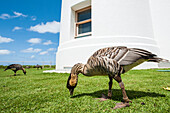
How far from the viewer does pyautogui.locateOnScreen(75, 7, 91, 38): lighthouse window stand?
863 centimetres

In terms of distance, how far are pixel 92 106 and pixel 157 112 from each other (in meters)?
0.94

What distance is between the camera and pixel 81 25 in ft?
29.8

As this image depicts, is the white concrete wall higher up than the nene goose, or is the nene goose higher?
the white concrete wall

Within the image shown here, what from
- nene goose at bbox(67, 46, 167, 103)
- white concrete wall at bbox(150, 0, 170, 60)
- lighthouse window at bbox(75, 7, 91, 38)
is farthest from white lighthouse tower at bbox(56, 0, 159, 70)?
nene goose at bbox(67, 46, 167, 103)

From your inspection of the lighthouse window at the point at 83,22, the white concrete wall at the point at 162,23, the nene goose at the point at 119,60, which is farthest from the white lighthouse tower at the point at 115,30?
the nene goose at the point at 119,60

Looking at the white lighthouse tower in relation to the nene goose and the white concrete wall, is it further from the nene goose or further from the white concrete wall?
the nene goose

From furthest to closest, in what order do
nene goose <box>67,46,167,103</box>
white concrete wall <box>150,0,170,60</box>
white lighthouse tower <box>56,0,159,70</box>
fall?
white concrete wall <box>150,0,170,60</box> < white lighthouse tower <box>56,0,159,70</box> < nene goose <box>67,46,167,103</box>

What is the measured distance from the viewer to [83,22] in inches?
348

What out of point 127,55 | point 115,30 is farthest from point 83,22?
point 127,55

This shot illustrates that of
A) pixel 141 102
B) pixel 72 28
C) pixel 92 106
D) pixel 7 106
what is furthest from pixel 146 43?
pixel 7 106

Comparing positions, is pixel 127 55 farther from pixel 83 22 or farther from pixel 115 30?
pixel 83 22

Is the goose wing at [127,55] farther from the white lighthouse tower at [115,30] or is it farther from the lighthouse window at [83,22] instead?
the lighthouse window at [83,22]

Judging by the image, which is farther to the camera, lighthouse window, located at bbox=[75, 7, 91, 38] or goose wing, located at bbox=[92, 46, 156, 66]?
lighthouse window, located at bbox=[75, 7, 91, 38]

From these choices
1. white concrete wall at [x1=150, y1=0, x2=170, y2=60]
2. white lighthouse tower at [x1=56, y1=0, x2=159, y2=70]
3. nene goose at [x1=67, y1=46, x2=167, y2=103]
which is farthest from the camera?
white concrete wall at [x1=150, y1=0, x2=170, y2=60]
